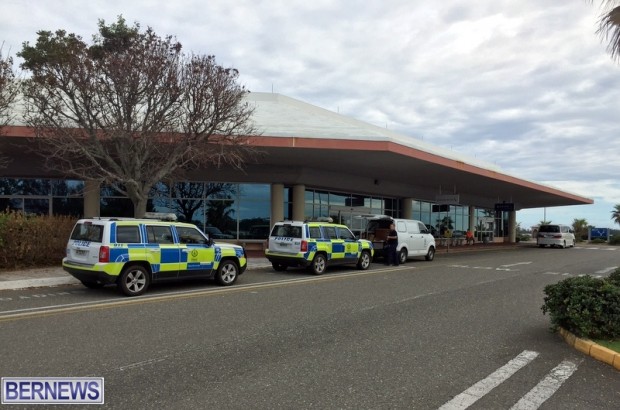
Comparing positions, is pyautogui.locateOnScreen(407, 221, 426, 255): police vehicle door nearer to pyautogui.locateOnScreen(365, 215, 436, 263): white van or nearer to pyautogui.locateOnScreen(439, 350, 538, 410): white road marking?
pyautogui.locateOnScreen(365, 215, 436, 263): white van

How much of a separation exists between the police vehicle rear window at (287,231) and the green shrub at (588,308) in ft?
30.5

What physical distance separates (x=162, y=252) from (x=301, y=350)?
19.6 ft

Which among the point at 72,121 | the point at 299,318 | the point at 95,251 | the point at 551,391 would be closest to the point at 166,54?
the point at 72,121

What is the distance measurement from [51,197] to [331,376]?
74.0ft

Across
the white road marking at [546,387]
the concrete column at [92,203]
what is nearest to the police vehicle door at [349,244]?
the white road marking at [546,387]

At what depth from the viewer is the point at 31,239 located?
47.4 feet

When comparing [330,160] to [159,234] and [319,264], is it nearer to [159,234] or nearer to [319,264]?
[319,264]

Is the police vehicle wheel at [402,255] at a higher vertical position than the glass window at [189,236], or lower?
lower

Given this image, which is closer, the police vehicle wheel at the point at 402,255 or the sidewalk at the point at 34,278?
the sidewalk at the point at 34,278

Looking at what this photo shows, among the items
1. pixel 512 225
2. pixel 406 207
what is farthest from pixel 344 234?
pixel 512 225

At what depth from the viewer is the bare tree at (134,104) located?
47.8ft

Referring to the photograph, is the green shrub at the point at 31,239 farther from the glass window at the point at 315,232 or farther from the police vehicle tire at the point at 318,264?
the police vehicle tire at the point at 318,264

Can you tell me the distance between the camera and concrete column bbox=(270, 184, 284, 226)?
81.5ft

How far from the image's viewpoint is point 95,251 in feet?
34.4
